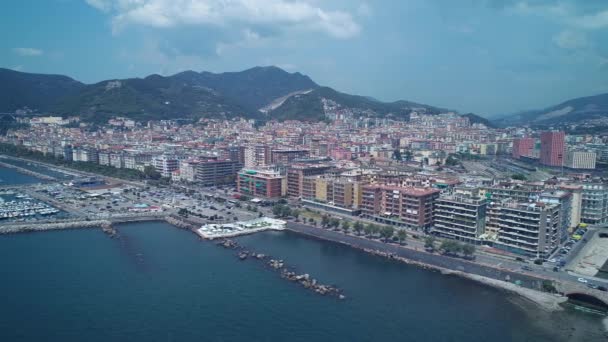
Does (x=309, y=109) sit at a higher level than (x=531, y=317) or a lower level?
higher

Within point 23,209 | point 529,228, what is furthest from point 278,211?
point 23,209

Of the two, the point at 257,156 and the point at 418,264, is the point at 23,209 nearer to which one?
the point at 257,156

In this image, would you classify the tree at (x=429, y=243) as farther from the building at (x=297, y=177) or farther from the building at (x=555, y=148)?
the building at (x=555, y=148)

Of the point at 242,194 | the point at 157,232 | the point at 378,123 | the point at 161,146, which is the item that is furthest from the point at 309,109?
the point at 157,232

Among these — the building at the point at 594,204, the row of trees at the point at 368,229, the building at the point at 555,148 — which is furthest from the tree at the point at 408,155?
the row of trees at the point at 368,229

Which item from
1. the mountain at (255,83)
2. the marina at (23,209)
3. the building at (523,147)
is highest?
the mountain at (255,83)

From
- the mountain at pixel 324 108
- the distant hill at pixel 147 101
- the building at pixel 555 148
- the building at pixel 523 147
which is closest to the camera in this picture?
the building at pixel 555 148

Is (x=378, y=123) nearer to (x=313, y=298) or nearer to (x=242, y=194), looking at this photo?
(x=242, y=194)
